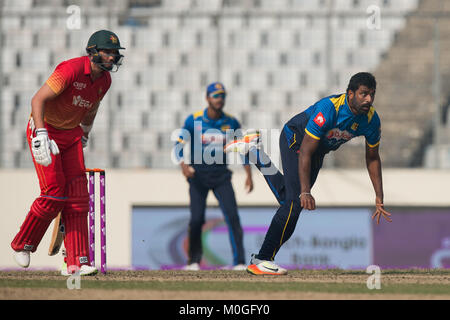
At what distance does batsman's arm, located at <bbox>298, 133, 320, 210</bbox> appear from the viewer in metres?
7.97

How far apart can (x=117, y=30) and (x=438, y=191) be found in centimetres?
671

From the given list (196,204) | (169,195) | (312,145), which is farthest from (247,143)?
(169,195)

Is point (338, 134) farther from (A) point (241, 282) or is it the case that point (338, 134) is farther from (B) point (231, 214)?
(B) point (231, 214)

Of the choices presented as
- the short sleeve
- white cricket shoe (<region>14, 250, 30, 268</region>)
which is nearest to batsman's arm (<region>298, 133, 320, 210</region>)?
the short sleeve

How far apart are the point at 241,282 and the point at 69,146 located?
1.94 m

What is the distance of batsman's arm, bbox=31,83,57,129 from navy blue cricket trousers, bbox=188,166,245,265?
4101 mm

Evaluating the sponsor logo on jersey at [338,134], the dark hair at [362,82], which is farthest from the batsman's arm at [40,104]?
the dark hair at [362,82]

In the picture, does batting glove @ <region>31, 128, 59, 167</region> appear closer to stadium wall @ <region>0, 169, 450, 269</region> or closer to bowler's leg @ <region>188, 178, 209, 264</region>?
bowler's leg @ <region>188, 178, 209, 264</region>

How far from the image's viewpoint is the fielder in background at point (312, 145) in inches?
313

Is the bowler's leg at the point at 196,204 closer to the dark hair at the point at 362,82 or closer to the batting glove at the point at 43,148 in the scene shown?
the dark hair at the point at 362,82

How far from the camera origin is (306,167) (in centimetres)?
802

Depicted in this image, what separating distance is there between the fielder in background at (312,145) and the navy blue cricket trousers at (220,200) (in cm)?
263

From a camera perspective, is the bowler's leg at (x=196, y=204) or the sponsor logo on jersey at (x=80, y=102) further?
the bowler's leg at (x=196, y=204)
